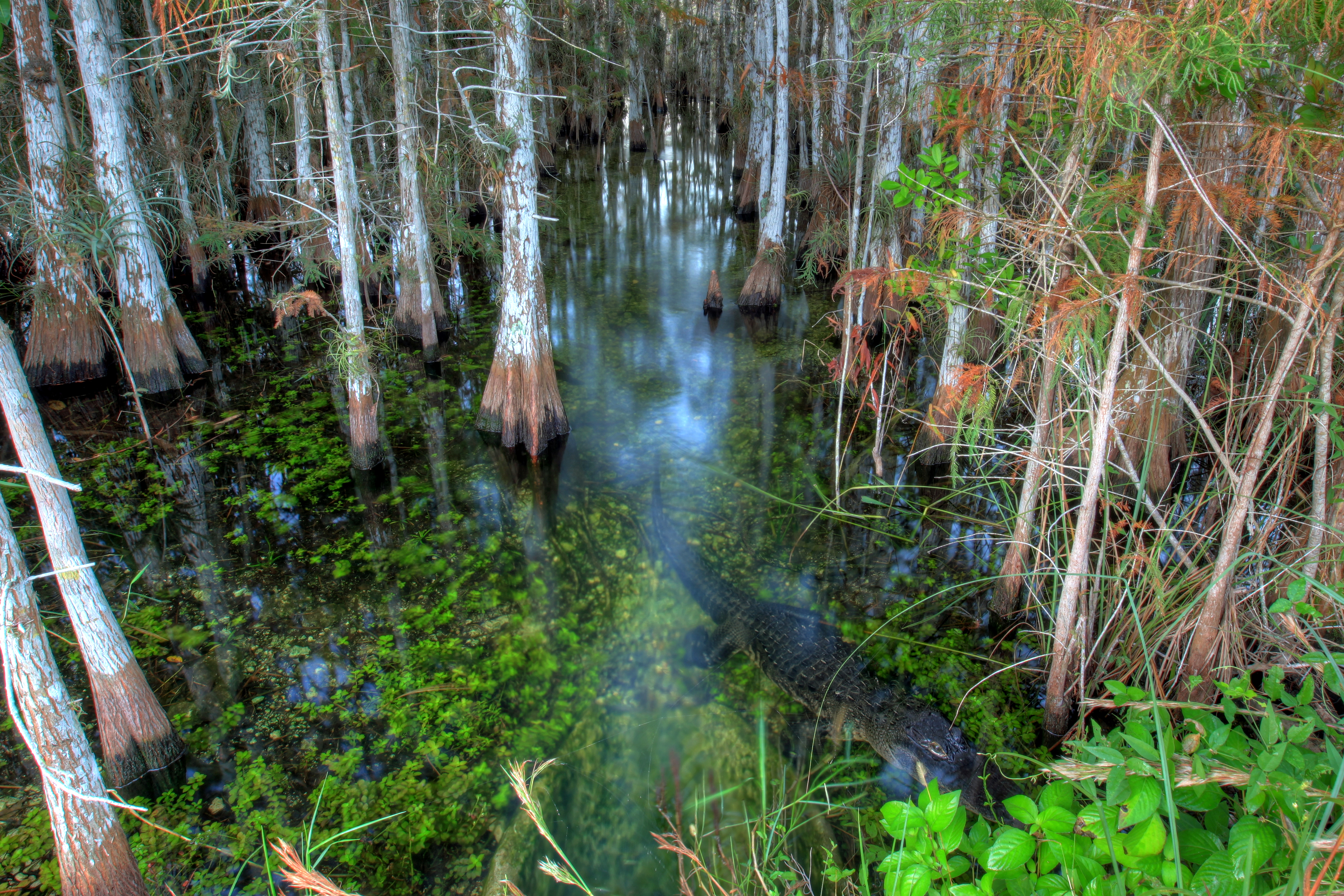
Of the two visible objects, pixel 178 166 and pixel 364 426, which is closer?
pixel 364 426

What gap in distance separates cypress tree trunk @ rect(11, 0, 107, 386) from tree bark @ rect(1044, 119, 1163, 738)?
8.24 meters

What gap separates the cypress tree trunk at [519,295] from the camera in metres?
5.84

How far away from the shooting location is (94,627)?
3.15 meters

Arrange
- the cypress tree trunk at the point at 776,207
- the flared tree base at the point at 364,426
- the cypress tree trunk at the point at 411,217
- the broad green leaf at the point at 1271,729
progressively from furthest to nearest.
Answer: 1. the cypress tree trunk at the point at 776,207
2. the cypress tree trunk at the point at 411,217
3. the flared tree base at the point at 364,426
4. the broad green leaf at the point at 1271,729

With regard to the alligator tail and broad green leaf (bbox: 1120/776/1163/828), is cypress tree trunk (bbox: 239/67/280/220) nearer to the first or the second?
the alligator tail

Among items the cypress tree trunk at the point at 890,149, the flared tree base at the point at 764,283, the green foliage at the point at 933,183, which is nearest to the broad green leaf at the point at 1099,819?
the green foliage at the point at 933,183

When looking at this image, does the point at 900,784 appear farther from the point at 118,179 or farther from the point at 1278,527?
the point at 118,179

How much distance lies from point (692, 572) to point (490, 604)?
149 cm

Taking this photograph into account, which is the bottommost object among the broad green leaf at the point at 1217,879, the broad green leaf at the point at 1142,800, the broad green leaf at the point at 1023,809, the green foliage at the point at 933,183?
the broad green leaf at the point at 1023,809

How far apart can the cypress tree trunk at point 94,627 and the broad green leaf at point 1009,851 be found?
3.14 meters

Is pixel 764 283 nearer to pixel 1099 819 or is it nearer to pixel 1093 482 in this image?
pixel 1093 482

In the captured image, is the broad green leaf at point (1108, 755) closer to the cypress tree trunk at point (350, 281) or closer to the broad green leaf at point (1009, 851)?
the broad green leaf at point (1009, 851)

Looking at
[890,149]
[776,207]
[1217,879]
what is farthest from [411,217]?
[1217,879]

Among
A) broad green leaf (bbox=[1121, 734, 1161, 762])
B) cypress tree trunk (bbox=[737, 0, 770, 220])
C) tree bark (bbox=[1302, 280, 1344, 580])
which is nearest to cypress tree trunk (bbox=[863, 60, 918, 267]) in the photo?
tree bark (bbox=[1302, 280, 1344, 580])
